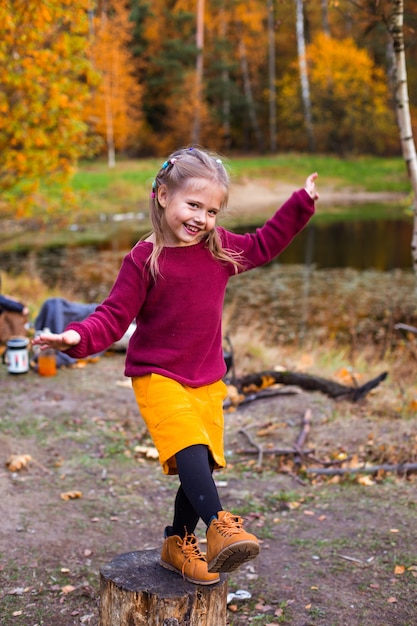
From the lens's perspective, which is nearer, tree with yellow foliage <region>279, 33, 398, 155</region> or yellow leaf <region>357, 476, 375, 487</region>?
yellow leaf <region>357, 476, 375, 487</region>

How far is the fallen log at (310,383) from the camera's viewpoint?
23.1 ft

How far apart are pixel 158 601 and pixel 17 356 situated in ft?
17.0

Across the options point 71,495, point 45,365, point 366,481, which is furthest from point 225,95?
point 71,495

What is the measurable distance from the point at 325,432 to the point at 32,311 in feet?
19.2

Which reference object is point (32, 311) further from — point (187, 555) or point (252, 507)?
point (187, 555)

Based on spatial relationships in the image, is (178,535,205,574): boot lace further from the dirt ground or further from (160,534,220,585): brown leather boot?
the dirt ground

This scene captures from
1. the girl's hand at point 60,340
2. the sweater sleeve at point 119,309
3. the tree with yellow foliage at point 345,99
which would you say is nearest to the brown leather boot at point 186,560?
the sweater sleeve at point 119,309

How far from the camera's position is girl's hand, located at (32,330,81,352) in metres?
2.88

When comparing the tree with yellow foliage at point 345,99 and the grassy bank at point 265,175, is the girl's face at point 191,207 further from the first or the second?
the tree with yellow foliage at point 345,99

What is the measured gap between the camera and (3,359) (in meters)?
8.44

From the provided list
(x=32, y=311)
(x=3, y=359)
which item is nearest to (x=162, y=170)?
(x=3, y=359)

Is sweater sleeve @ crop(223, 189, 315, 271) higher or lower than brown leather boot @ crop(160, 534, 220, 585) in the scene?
higher

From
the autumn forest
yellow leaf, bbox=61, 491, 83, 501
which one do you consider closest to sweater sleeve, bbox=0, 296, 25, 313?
yellow leaf, bbox=61, 491, 83, 501

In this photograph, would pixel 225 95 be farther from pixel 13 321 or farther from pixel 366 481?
pixel 366 481
